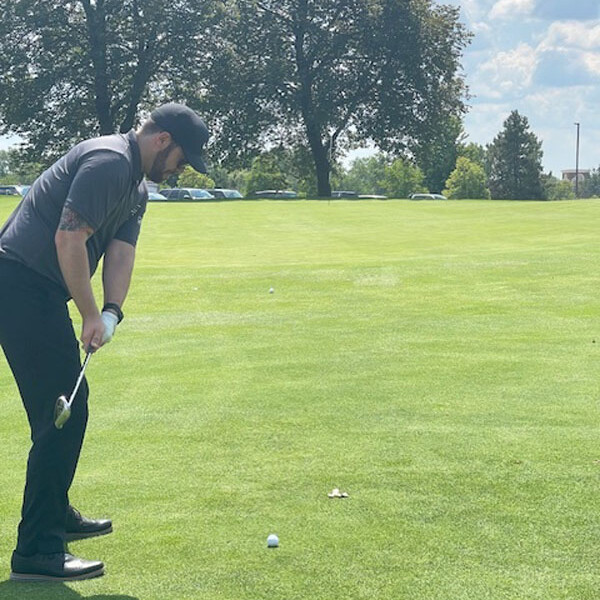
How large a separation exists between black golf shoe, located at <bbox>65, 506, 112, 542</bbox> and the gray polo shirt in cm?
126

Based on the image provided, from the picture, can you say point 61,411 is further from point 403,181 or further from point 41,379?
point 403,181

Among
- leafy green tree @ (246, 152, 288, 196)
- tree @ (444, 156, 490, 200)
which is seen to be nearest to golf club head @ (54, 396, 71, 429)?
leafy green tree @ (246, 152, 288, 196)

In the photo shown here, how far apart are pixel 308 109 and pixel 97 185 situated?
5646cm

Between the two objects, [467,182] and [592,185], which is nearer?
[467,182]

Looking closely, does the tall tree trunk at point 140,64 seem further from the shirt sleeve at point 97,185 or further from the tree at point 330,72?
the shirt sleeve at point 97,185

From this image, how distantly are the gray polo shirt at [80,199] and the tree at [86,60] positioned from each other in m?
55.3

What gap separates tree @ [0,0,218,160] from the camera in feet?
191

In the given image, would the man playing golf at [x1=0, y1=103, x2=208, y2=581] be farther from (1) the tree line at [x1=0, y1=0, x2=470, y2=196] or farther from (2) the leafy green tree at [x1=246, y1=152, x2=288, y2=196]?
(2) the leafy green tree at [x1=246, y1=152, x2=288, y2=196]

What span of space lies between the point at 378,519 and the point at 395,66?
58198 millimetres

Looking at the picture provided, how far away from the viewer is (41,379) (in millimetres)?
4652

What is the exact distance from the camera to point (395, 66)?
60688 mm

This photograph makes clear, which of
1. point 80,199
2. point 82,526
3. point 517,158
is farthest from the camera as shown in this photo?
point 517,158

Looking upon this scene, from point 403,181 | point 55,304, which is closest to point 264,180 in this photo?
point 403,181

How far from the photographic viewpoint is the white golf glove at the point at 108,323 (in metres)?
4.73
